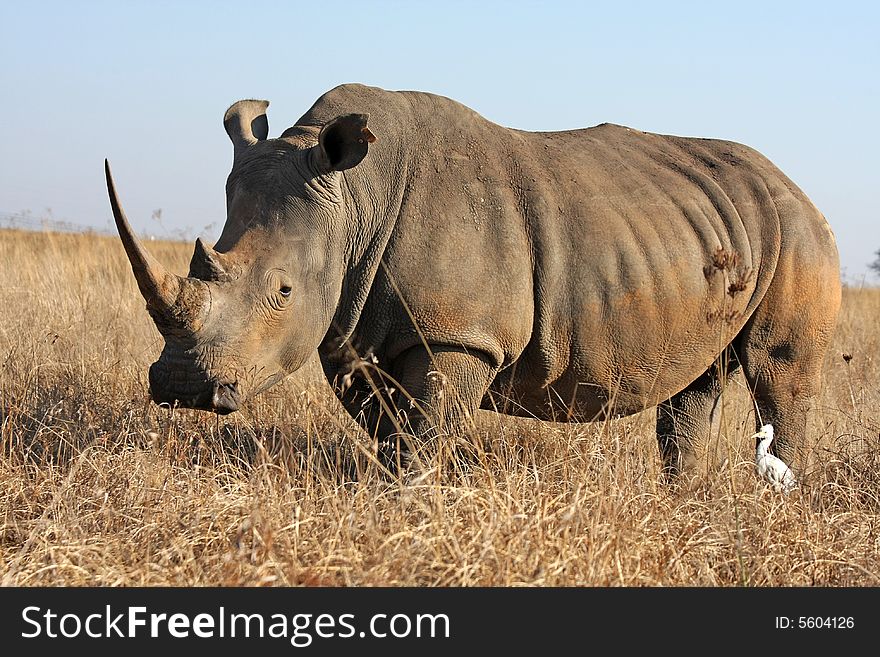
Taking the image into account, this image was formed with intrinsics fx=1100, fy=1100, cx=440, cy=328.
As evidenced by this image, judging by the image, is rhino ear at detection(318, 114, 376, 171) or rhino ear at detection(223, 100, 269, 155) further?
rhino ear at detection(223, 100, 269, 155)

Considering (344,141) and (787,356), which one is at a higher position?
(344,141)

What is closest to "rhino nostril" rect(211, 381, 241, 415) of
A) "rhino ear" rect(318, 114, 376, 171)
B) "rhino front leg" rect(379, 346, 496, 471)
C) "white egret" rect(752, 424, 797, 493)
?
"rhino front leg" rect(379, 346, 496, 471)

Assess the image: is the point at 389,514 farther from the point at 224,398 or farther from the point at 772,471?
the point at 772,471

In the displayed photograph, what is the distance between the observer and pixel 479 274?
14.1 ft

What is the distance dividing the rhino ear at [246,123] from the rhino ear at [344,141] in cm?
49

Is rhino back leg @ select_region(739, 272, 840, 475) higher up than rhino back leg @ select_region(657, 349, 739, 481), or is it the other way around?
rhino back leg @ select_region(739, 272, 840, 475)

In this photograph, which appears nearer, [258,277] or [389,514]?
[389,514]

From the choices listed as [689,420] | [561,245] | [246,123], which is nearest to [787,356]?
[689,420]

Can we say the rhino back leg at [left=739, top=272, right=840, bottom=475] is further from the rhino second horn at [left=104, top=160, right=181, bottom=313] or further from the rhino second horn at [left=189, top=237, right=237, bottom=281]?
the rhino second horn at [left=104, top=160, right=181, bottom=313]

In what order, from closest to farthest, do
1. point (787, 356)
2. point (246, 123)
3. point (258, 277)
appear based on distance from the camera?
1. point (258, 277)
2. point (246, 123)
3. point (787, 356)

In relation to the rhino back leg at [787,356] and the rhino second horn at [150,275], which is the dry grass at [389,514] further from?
the rhino second horn at [150,275]

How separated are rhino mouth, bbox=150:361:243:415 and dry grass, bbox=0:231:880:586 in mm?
202

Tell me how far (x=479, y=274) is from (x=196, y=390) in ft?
3.84

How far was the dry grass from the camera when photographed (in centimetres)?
330
